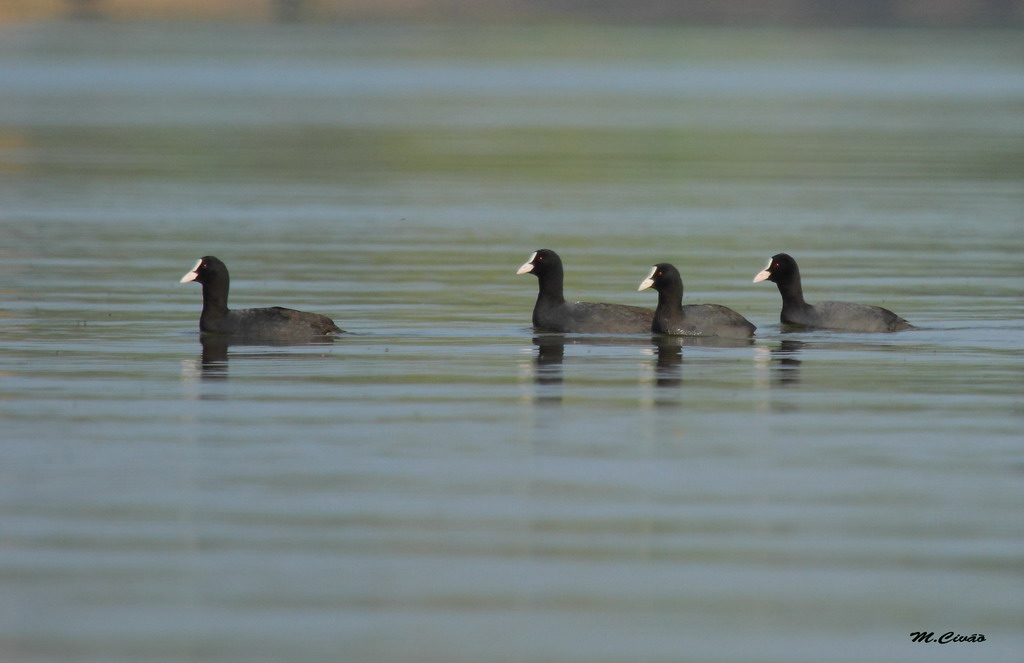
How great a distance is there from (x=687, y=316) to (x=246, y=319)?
434 centimetres

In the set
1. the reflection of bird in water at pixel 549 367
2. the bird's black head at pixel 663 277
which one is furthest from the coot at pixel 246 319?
the bird's black head at pixel 663 277

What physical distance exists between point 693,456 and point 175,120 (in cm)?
6306

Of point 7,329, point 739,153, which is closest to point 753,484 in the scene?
point 7,329

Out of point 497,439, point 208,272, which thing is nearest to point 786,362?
point 497,439

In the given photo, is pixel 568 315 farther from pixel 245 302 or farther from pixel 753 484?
pixel 753 484

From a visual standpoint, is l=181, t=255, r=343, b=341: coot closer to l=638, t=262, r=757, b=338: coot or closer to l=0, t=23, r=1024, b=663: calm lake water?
l=0, t=23, r=1024, b=663: calm lake water

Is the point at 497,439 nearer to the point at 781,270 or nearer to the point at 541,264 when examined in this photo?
the point at 541,264

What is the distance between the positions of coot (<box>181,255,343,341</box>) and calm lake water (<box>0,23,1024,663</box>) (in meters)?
0.41

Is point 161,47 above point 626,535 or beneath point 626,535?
above

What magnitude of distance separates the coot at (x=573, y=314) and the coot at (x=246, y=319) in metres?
2.18

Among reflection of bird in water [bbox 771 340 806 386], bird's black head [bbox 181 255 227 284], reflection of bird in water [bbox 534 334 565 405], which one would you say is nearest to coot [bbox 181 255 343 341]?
bird's black head [bbox 181 255 227 284]

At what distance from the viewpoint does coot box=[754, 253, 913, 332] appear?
2277cm

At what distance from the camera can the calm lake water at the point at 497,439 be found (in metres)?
11.3

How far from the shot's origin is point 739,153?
202 ft
